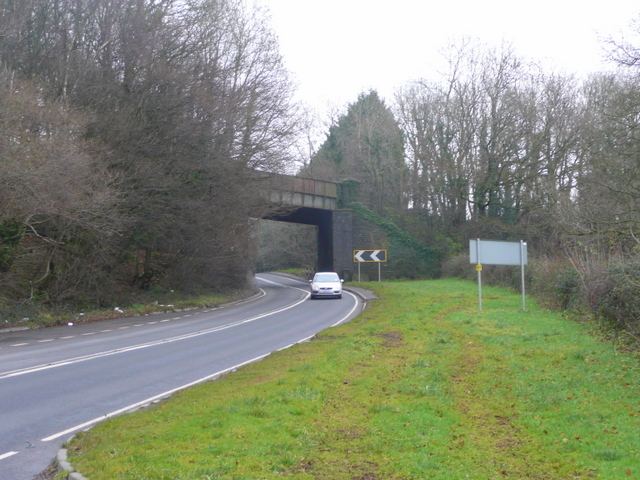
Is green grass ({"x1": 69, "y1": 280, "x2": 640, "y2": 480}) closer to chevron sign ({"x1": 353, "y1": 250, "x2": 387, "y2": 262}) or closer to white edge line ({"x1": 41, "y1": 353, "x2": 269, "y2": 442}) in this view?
white edge line ({"x1": 41, "y1": 353, "x2": 269, "y2": 442})

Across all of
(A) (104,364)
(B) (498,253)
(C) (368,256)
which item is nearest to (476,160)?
(C) (368,256)

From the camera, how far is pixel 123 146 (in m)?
27.3

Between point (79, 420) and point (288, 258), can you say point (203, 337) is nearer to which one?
point (79, 420)

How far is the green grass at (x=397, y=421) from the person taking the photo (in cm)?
585

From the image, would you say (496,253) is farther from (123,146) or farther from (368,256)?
(368,256)

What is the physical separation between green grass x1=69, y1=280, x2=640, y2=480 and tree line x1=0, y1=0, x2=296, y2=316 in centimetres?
1228

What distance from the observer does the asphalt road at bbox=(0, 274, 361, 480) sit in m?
8.06

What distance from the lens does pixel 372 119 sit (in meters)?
65.6

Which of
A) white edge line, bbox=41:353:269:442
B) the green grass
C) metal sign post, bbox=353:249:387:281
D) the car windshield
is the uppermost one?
metal sign post, bbox=353:249:387:281

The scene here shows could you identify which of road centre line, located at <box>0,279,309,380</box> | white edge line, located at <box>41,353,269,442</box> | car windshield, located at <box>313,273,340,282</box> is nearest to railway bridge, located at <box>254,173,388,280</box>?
car windshield, located at <box>313,273,340,282</box>

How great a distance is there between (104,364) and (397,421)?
8163mm

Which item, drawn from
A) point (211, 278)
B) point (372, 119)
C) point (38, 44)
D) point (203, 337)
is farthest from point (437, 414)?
point (372, 119)

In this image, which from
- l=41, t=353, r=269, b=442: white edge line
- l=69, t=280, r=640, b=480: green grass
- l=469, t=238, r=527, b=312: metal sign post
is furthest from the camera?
l=469, t=238, r=527, b=312: metal sign post

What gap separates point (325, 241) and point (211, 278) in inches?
784
